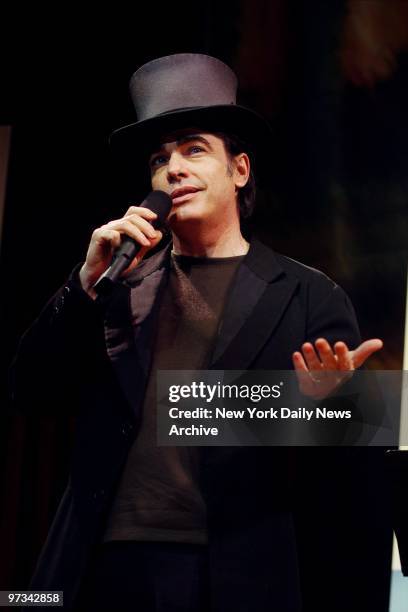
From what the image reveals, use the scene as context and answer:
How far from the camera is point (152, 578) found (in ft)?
4.69

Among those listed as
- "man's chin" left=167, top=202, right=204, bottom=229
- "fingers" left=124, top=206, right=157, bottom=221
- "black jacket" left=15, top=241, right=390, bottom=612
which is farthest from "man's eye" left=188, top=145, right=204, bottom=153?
"fingers" left=124, top=206, right=157, bottom=221

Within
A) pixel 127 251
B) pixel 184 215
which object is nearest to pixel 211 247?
pixel 184 215

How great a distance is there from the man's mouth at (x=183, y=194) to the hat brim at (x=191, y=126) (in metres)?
0.13

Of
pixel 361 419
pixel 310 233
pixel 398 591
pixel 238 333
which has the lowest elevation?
pixel 398 591

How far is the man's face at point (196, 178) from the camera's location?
1648mm

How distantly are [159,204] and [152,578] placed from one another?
2.09 feet

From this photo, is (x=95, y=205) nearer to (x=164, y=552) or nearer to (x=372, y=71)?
(x=372, y=71)

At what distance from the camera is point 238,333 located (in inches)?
61.6

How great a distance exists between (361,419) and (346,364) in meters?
0.31

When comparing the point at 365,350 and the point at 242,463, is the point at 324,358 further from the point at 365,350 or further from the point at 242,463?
the point at 242,463

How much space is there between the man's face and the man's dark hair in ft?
0.05

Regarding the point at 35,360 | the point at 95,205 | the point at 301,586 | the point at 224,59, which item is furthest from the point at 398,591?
the point at 224,59

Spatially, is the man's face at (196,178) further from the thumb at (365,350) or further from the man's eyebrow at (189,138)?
the thumb at (365,350)

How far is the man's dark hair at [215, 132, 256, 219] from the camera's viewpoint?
1725 millimetres
